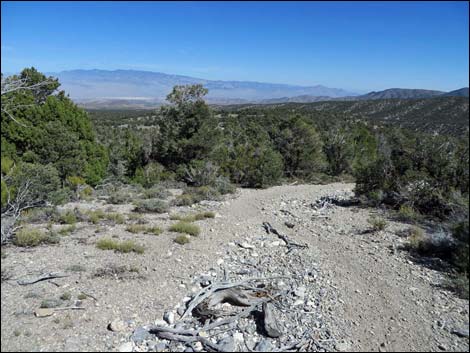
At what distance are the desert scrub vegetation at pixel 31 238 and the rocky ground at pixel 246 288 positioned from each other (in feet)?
0.87

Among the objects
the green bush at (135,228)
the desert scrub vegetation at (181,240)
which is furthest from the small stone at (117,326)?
the green bush at (135,228)

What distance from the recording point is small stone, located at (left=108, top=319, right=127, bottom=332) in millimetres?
4961

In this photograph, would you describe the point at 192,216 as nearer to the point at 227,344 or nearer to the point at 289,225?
the point at 289,225

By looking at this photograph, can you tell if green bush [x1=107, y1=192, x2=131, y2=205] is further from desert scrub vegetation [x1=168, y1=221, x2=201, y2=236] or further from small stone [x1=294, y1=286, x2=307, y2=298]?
small stone [x1=294, y1=286, x2=307, y2=298]

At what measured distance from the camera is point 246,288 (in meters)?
6.22

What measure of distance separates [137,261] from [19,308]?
8.50 feet

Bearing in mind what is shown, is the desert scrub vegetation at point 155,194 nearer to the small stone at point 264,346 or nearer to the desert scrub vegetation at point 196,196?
the desert scrub vegetation at point 196,196

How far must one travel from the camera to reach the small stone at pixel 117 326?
4.96 meters

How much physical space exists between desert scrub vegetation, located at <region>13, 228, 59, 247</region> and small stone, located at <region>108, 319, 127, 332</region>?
4.16 meters

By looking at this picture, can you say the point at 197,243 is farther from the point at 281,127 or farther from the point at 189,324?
Result: the point at 281,127

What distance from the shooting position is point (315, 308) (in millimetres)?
5730

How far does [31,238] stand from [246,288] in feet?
17.2

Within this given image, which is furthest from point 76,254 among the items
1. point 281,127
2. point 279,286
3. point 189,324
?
point 281,127

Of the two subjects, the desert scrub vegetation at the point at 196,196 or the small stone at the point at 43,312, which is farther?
the desert scrub vegetation at the point at 196,196
